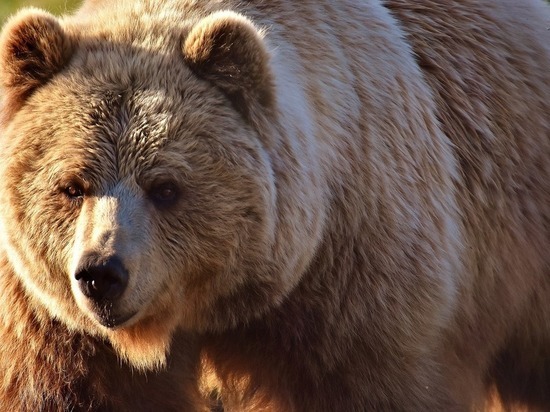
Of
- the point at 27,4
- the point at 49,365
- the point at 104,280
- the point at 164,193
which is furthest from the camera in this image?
the point at 27,4

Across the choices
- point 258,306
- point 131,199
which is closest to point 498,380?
point 258,306

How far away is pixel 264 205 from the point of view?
504 centimetres

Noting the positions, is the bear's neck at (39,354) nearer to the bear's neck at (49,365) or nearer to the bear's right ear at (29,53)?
the bear's neck at (49,365)

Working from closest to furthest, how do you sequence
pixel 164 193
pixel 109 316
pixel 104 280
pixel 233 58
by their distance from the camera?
pixel 104 280 → pixel 109 316 → pixel 164 193 → pixel 233 58

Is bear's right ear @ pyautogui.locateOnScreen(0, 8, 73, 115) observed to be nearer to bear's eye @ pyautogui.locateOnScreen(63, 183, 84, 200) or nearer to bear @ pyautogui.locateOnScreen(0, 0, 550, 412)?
bear @ pyautogui.locateOnScreen(0, 0, 550, 412)

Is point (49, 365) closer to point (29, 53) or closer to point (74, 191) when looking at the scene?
point (74, 191)

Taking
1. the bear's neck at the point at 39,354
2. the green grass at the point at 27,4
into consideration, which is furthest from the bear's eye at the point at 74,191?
the green grass at the point at 27,4

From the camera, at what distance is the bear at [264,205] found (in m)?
4.95

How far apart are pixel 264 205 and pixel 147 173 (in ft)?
1.64

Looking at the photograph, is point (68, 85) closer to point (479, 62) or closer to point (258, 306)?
point (258, 306)

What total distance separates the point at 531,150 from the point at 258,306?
1.96 metres

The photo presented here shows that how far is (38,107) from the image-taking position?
5.08 meters

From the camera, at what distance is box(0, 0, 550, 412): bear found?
495 cm

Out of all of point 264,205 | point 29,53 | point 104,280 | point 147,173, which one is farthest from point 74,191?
point 264,205
